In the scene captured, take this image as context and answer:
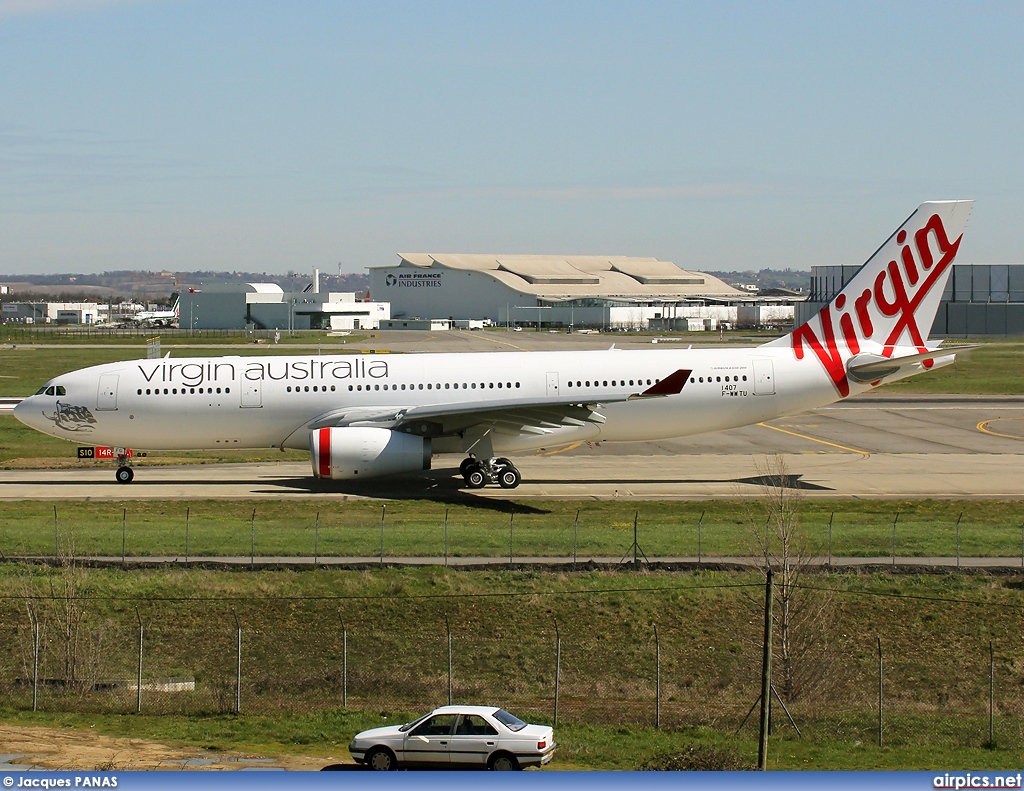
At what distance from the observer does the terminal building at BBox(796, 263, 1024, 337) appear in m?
127

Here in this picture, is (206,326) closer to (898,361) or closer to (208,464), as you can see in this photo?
→ (208,464)

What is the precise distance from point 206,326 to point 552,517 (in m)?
168

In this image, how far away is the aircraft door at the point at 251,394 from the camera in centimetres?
4194

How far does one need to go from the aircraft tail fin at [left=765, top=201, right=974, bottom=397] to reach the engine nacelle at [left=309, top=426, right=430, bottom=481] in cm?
1561

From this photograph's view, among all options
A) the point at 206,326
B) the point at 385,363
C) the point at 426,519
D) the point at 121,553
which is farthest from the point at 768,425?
the point at 206,326

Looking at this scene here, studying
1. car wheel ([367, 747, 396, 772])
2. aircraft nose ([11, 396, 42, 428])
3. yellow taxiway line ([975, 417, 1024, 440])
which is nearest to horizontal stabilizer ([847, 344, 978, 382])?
yellow taxiway line ([975, 417, 1024, 440])

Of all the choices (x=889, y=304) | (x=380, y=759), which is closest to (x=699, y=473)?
(x=889, y=304)

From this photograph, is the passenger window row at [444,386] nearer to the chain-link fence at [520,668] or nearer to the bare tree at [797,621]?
the chain-link fence at [520,668]

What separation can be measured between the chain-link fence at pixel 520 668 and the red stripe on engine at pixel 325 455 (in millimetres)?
11069

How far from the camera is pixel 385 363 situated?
43.3 meters

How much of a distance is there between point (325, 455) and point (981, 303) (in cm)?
10772

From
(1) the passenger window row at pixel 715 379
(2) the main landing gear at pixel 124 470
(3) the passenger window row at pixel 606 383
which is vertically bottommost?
(2) the main landing gear at pixel 124 470

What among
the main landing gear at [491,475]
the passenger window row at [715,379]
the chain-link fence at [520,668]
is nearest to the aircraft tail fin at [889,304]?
the passenger window row at [715,379]

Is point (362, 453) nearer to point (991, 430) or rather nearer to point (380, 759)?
point (380, 759)
